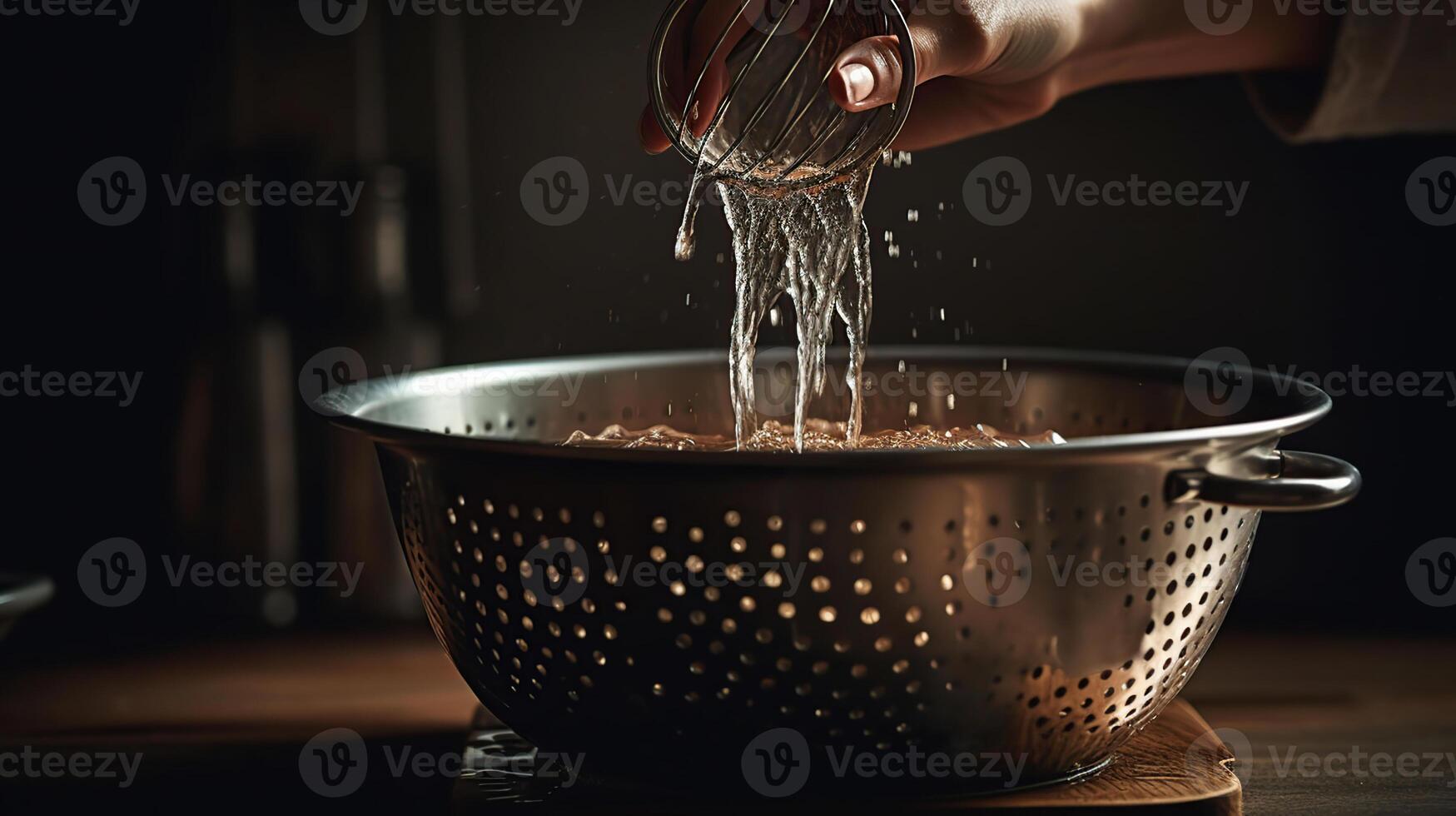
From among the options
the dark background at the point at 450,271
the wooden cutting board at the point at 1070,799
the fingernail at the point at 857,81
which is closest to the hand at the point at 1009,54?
the fingernail at the point at 857,81

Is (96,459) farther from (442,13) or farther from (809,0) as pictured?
(809,0)

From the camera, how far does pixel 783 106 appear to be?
2.72 feet

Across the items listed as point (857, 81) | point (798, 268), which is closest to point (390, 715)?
point (798, 268)

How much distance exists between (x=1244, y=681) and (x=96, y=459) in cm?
94

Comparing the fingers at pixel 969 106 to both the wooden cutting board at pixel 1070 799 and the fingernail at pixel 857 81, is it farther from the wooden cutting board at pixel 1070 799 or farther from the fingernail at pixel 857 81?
the wooden cutting board at pixel 1070 799

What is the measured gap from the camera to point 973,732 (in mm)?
686

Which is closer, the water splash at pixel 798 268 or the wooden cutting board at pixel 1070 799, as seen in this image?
the wooden cutting board at pixel 1070 799

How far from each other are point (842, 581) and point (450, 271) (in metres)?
0.69

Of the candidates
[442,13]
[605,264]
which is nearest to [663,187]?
[605,264]

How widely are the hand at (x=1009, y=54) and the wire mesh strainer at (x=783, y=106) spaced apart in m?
0.01

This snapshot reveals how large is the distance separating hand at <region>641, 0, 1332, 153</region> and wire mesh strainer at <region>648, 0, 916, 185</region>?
0.01m

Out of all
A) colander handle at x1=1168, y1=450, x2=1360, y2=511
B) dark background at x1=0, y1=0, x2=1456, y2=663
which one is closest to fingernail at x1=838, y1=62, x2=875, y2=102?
colander handle at x1=1168, y1=450, x2=1360, y2=511

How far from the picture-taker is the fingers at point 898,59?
743mm

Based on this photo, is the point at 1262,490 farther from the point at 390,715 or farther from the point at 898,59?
the point at 390,715
